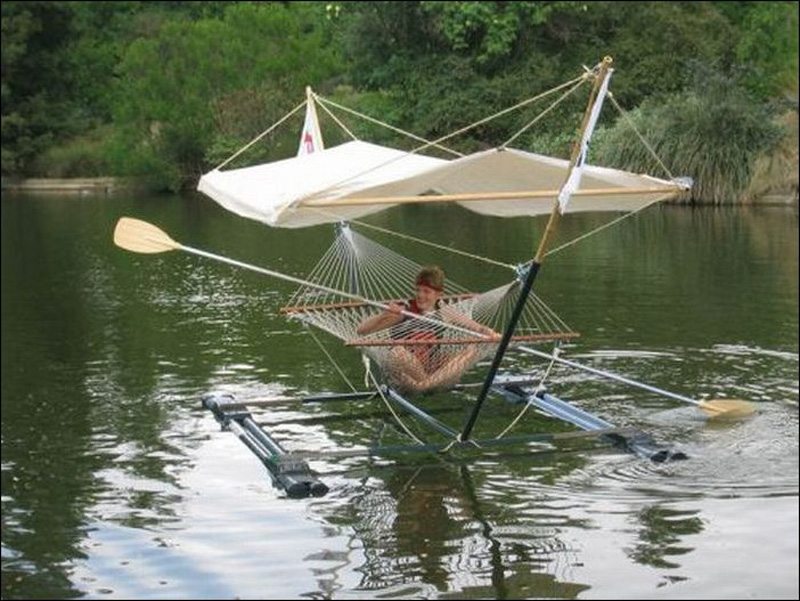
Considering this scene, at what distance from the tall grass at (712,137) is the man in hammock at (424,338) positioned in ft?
57.6

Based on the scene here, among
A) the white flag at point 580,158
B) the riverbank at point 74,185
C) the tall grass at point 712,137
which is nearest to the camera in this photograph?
the white flag at point 580,158

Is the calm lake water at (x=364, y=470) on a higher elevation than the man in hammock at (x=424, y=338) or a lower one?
lower

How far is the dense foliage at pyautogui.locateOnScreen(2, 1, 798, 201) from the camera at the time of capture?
92.4 ft

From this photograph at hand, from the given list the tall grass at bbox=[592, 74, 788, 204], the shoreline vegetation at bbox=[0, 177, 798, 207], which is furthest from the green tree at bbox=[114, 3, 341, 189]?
the tall grass at bbox=[592, 74, 788, 204]

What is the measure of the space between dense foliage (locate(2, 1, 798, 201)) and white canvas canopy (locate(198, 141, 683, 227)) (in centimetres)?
1623

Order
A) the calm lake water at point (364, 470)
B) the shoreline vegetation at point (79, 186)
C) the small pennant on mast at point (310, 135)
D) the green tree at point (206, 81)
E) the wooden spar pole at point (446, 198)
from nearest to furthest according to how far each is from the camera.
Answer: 1. the calm lake water at point (364, 470)
2. the wooden spar pole at point (446, 198)
3. the small pennant on mast at point (310, 135)
4. the green tree at point (206, 81)
5. the shoreline vegetation at point (79, 186)

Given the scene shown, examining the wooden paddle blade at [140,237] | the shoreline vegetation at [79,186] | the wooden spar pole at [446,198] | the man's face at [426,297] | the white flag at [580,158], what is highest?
the white flag at [580,158]

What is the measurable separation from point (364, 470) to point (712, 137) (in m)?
20.1

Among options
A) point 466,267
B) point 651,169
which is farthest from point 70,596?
point 651,169

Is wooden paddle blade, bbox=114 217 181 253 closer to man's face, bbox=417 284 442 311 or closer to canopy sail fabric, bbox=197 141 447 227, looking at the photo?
canopy sail fabric, bbox=197 141 447 227

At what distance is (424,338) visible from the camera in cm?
916

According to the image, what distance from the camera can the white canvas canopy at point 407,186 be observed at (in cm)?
865

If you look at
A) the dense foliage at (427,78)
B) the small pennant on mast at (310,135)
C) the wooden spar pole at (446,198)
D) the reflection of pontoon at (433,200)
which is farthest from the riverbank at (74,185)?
the wooden spar pole at (446,198)

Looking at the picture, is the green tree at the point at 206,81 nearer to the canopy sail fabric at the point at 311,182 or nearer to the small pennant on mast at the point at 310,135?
the small pennant on mast at the point at 310,135
